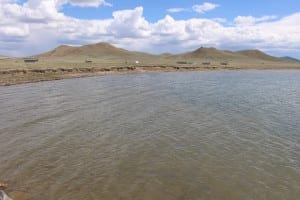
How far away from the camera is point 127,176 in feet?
57.9

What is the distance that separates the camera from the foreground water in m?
16.2

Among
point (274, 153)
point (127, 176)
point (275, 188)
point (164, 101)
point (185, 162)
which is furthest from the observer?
point (164, 101)

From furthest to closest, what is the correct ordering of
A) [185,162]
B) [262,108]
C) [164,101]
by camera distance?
[164,101] < [262,108] < [185,162]

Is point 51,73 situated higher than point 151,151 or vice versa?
point 51,73

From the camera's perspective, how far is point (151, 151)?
21703mm

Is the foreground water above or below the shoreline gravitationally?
below

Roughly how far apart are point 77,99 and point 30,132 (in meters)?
18.2

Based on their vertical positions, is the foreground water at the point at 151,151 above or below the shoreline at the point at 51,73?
below

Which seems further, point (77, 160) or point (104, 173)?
point (77, 160)

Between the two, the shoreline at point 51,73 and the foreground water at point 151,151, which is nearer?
the foreground water at point 151,151

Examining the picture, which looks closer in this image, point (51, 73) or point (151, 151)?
point (151, 151)

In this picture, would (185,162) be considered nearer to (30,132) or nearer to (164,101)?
(30,132)

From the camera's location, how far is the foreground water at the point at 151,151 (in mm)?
16156

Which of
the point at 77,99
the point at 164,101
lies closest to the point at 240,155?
the point at 164,101
